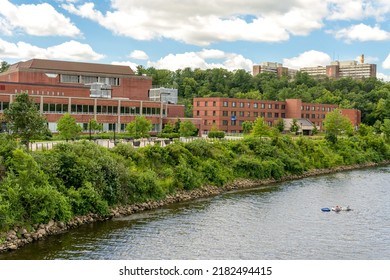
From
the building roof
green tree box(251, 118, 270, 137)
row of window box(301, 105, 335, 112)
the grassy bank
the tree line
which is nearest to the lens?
the grassy bank

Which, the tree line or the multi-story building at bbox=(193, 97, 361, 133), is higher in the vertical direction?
the tree line

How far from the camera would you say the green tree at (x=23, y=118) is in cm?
3800

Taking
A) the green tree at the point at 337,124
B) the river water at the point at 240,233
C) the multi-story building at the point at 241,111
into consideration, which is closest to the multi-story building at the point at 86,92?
the multi-story building at the point at 241,111

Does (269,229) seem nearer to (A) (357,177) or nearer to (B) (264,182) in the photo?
(B) (264,182)

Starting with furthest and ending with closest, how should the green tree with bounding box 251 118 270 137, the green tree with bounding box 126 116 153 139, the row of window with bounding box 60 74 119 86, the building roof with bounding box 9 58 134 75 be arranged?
1. the row of window with bounding box 60 74 119 86
2. the building roof with bounding box 9 58 134 75
3. the green tree with bounding box 251 118 270 137
4. the green tree with bounding box 126 116 153 139

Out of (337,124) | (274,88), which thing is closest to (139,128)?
(337,124)

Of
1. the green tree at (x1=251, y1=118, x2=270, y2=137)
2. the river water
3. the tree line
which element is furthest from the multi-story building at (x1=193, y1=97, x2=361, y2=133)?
the river water

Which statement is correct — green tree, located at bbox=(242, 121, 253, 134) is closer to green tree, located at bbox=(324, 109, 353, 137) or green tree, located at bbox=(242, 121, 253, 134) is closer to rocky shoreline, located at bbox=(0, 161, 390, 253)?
green tree, located at bbox=(324, 109, 353, 137)

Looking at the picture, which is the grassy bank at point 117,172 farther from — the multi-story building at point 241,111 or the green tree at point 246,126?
the multi-story building at point 241,111

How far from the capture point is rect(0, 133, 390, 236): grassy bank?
27781 millimetres

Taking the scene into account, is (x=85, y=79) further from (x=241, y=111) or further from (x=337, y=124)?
(x=337, y=124)

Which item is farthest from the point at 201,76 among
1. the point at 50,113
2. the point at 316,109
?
the point at 50,113

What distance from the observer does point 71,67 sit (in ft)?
283

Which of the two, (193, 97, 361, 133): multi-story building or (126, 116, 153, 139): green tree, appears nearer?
(126, 116, 153, 139): green tree
